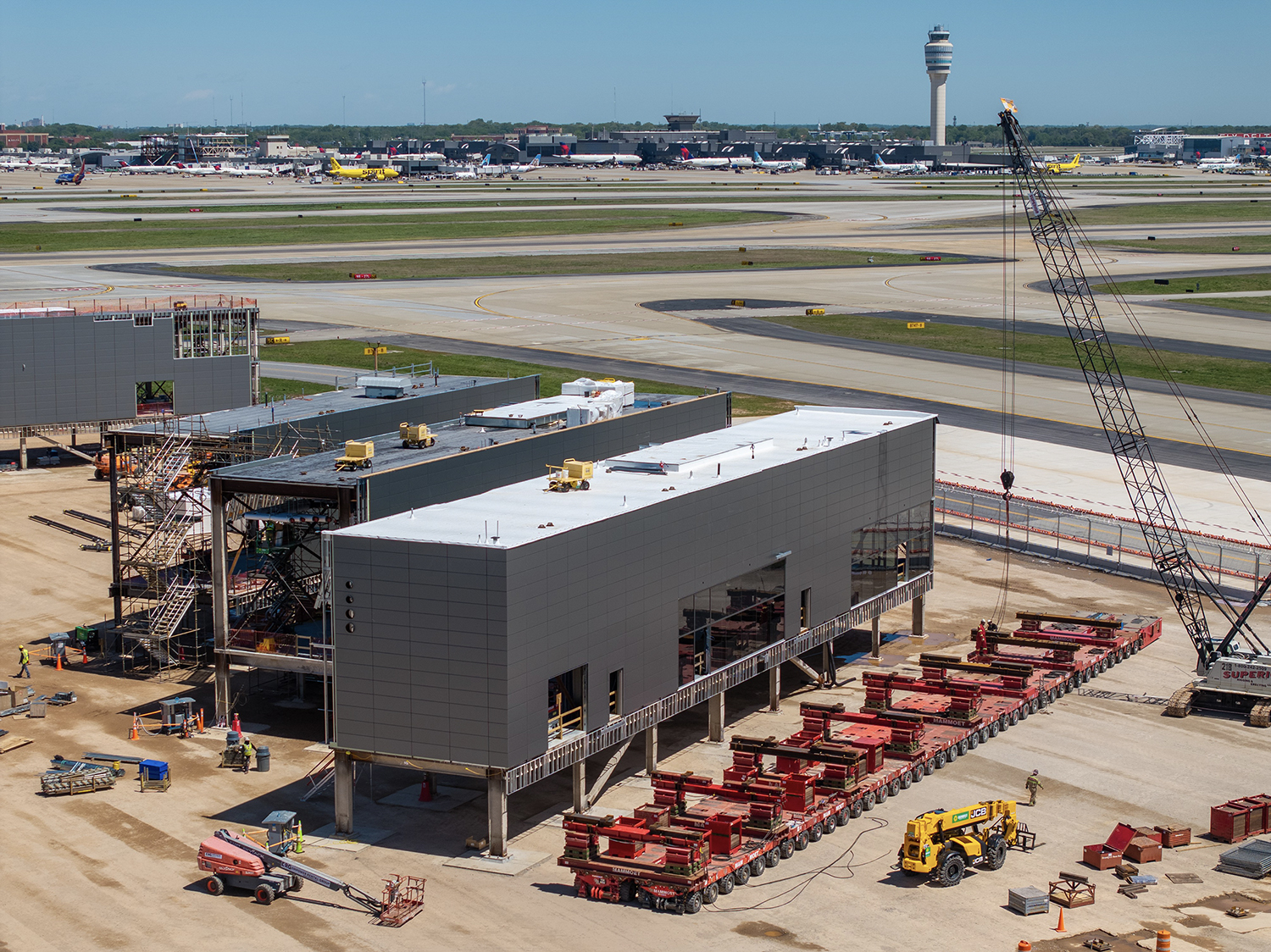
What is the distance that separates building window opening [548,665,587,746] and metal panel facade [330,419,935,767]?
36 cm

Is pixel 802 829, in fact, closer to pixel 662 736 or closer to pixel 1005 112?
pixel 662 736

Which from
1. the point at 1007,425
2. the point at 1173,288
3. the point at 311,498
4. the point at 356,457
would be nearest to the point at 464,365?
Result: the point at 1007,425

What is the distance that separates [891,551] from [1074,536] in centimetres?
2368

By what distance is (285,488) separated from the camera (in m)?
57.8

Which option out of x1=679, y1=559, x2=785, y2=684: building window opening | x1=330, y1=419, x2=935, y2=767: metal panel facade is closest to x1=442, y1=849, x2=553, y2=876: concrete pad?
x1=330, y1=419, x2=935, y2=767: metal panel facade

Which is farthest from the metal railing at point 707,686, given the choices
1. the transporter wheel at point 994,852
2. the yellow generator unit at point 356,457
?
the yellow generator unit at point 356,457

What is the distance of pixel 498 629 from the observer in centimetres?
4622

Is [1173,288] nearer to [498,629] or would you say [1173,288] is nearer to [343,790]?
[498,629]

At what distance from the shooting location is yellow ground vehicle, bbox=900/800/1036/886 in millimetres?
45000

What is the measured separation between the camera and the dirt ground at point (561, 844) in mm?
41781

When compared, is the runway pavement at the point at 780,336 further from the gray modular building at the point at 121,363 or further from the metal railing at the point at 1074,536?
the gray modular building at the point at 121,363

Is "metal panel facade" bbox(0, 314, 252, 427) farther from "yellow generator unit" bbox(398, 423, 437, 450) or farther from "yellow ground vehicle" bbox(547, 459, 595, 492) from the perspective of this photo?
"yellow ground vehicle" bbox(547, 459, 595, 492)

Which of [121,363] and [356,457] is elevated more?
[356,457]

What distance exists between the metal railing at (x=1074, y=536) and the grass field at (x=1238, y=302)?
97326mm
